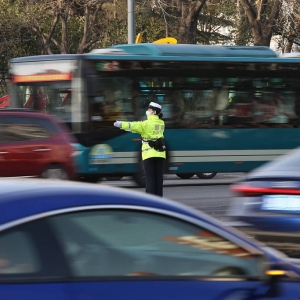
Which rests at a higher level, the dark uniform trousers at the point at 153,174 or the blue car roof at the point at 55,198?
the blue car roof at the point at 55,198

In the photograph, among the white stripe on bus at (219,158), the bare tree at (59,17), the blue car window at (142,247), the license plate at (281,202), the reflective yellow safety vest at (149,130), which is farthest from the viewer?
the bare tree at (59,17)

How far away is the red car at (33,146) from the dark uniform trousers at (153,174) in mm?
2054

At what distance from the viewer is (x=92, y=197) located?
361 centimetres

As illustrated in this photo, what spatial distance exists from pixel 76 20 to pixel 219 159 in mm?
29951

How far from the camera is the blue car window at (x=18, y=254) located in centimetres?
331

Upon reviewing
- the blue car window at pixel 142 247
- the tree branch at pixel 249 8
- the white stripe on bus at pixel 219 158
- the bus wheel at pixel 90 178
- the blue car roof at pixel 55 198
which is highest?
the tree branch at pixel 249 8

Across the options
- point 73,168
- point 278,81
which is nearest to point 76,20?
point 278,81

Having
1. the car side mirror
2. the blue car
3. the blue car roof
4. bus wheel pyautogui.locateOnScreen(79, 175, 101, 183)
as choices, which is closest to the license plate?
the blue car

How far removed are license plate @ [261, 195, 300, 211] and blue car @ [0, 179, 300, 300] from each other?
321 centimetres

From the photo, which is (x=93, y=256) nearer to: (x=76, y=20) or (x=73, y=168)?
(x=73, y=168)

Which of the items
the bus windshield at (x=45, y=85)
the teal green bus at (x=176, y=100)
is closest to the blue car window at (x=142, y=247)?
the teal green bus at (x=176, y=100)

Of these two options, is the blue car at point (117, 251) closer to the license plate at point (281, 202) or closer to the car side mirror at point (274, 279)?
the car side mirror at point (274, 279)

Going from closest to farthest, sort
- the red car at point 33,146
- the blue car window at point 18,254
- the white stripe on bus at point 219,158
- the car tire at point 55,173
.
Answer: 1. the blue car window at point 18,254
2. the red car at point 33,146
3. the car tire at point 55,173
4. the white stripe on bus at point 219,158

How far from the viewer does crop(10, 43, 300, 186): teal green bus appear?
1619 cm
